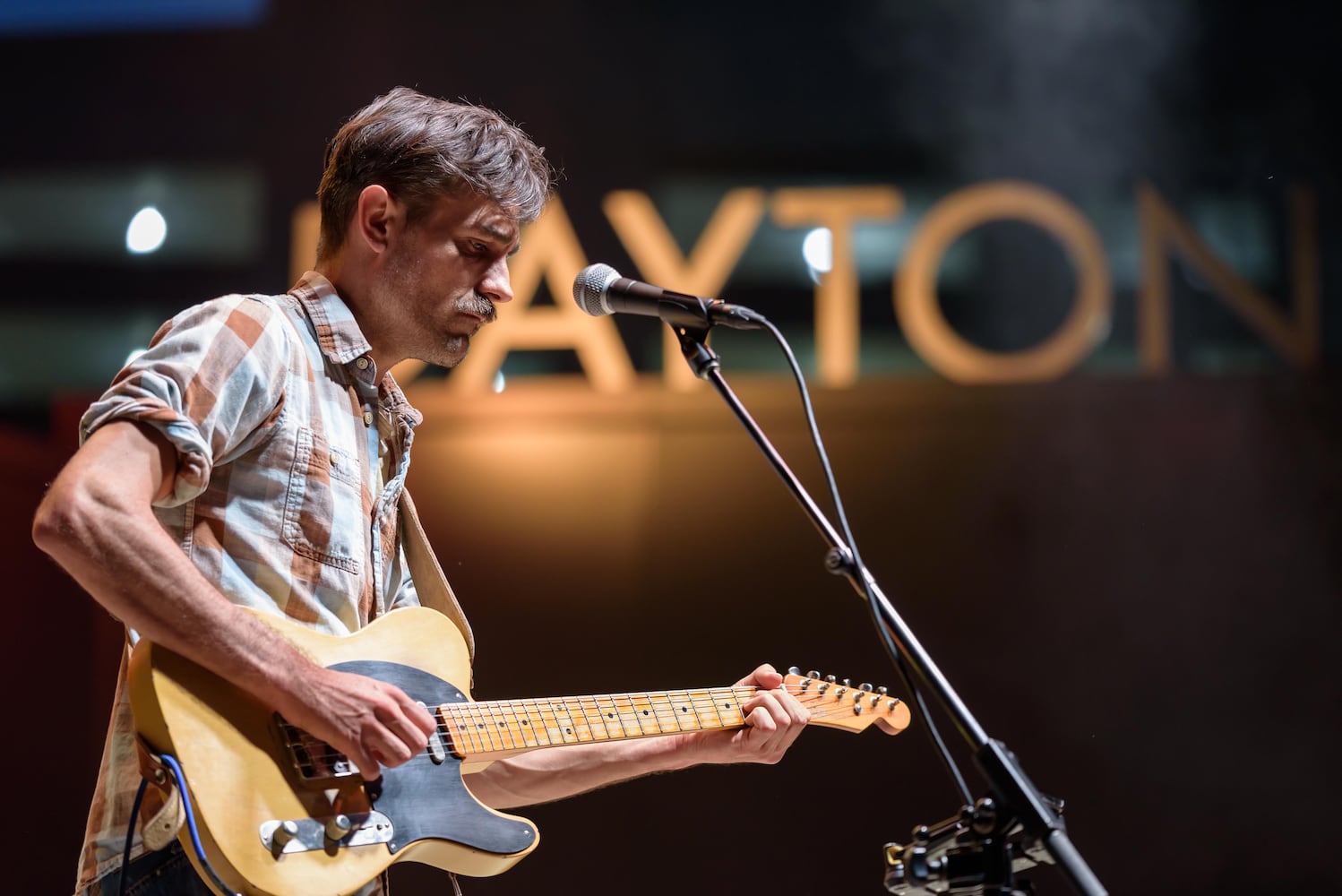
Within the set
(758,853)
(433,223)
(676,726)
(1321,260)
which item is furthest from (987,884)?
(1321,260)

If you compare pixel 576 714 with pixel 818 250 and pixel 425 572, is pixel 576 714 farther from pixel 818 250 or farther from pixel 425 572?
pixel 818 250

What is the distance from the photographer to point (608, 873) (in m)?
3.63

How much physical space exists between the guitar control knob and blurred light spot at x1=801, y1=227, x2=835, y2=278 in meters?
2.78

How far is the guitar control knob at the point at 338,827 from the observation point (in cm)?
164

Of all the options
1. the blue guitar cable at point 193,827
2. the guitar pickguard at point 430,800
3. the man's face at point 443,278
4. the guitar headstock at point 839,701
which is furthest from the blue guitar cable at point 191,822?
the guitar headstock at point 839,701

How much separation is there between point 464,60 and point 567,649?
203 centimetres

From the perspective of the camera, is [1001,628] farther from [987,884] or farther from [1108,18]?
[987,884]

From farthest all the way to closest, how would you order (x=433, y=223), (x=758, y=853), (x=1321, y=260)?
(x=1321, y=260)
(x=758, y=853)
(x=433, y=223)

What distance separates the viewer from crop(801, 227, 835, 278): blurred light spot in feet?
13.2

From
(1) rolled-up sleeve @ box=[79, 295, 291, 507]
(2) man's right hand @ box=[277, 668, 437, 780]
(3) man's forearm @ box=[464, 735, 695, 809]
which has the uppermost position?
(1) rolled-up sleeve @ box=[79, 295, 291, 507]

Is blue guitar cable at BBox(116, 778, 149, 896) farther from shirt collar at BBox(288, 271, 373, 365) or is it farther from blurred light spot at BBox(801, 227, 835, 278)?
blurred light spot at BBox(801, 227, 835, 278)

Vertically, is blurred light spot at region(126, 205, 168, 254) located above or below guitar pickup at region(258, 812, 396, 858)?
above

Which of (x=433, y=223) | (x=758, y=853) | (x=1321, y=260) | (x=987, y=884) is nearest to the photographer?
(x=987, y=884)

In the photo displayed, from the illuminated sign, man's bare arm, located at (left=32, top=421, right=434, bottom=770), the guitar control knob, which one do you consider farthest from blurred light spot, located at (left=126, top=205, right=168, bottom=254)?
the guitar control knob
